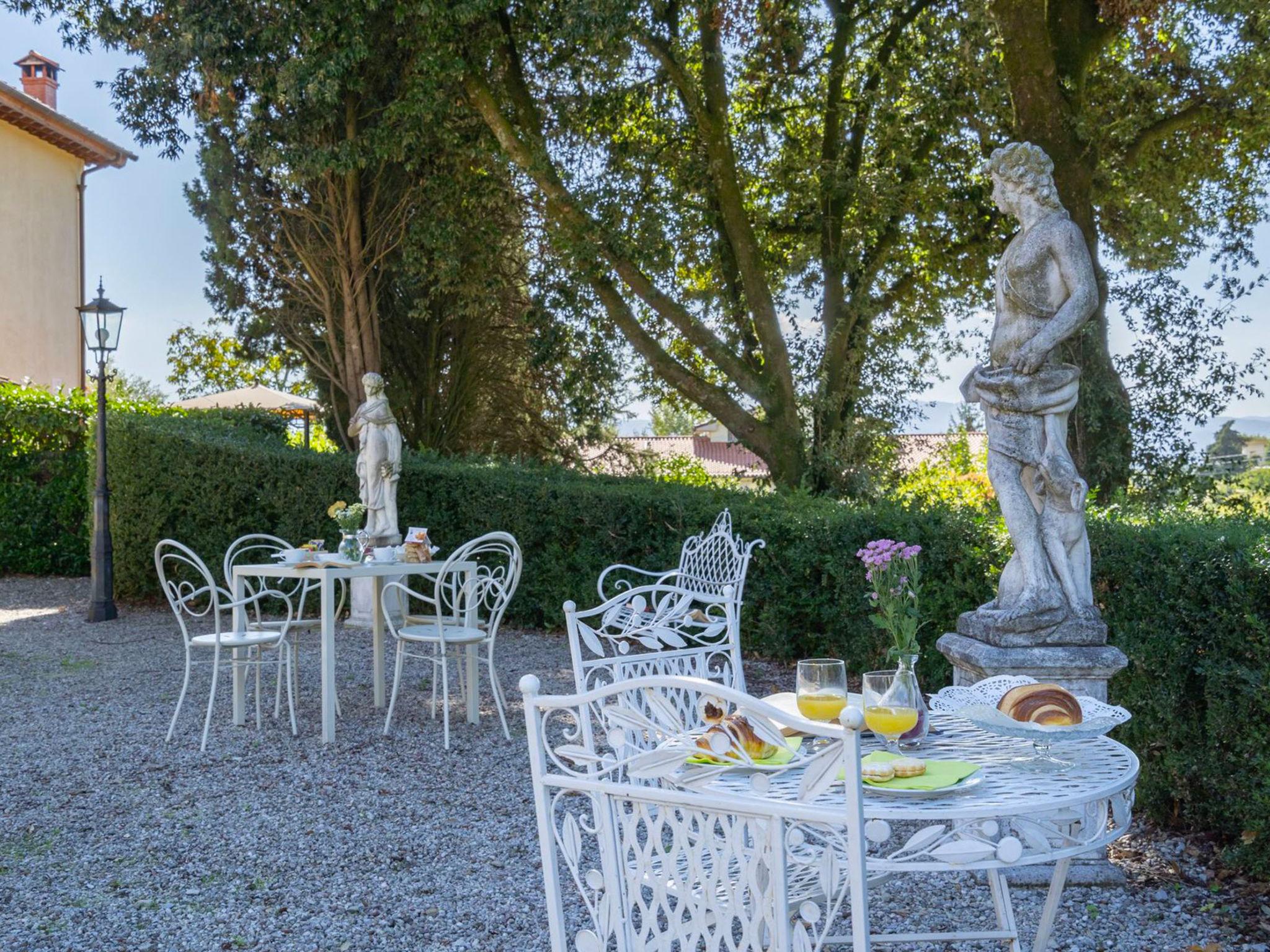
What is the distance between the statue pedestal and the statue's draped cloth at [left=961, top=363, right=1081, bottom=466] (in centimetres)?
66

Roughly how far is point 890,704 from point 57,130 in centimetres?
2071

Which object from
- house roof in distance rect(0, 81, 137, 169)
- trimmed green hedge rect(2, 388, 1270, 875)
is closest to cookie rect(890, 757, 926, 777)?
trimmed green hedge rect(2, 388, 1270, 875)

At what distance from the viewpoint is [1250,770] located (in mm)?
3934

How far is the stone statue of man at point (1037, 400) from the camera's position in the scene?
156 inches

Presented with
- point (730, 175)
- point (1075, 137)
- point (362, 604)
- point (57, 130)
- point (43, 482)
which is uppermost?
point (57, 130)

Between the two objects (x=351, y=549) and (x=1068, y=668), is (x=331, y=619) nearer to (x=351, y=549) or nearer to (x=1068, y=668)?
(x=351, y=549)

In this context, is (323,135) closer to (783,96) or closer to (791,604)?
(783,96)

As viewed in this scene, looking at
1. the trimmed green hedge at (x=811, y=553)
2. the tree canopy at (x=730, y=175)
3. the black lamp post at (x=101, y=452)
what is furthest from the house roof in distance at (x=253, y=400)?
the black lamp post at (x=101, y=452)

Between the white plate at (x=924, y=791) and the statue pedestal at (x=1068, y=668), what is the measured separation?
1.89 meters

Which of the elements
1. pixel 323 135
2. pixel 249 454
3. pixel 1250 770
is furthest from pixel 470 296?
pixel 1250 770

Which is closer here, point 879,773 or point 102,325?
point 879,773

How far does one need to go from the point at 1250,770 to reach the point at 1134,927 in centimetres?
87

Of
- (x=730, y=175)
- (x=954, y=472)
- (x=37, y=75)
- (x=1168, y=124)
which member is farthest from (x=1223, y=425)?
(x=37, y=75)

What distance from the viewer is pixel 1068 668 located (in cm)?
392
